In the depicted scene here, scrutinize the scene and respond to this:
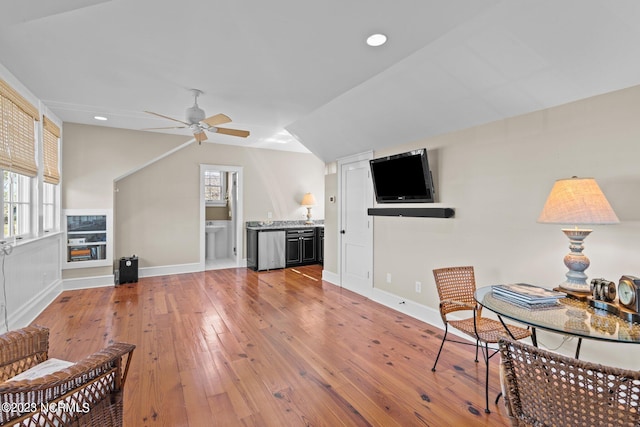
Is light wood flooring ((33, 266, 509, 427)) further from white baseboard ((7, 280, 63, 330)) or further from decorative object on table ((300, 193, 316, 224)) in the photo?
decorative object on table ((300, 193, 316, 224))

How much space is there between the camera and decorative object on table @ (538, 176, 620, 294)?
179 cm

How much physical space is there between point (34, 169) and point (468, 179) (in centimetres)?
487

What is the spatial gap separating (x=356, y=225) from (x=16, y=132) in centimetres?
416

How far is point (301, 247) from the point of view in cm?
655

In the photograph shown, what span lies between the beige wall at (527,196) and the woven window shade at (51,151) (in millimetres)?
4652

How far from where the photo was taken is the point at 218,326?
132 inches

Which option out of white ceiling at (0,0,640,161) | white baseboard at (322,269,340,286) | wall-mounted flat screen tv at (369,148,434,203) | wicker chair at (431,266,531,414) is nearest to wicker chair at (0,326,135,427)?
white ceiling at (0,0,640,161)

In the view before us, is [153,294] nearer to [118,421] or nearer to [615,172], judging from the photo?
[118,421]

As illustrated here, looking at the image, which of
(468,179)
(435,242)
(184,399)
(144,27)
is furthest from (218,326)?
(468,179)

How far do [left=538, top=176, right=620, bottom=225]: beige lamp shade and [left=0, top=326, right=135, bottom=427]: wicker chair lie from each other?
2468mm

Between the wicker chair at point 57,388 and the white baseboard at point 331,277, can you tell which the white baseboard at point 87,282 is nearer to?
the white baseboard at point 331,277

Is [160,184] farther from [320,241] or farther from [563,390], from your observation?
[563,390]

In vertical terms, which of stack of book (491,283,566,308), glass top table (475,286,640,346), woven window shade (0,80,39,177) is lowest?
glass top table (475,286,640,346)

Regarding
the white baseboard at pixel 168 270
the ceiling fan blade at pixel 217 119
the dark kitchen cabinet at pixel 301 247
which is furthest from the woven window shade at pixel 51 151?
the dark kitchen cabinet at pixel 301 247
